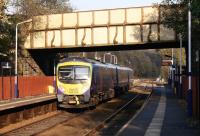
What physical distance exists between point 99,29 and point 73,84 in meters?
16.1

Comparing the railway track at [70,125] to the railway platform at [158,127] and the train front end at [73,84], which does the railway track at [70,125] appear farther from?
the railway platform at [158,127]

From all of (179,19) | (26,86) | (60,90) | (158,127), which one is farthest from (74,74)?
(26,86)

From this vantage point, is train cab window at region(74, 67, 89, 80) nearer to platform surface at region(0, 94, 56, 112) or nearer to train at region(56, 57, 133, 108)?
train at region(56, 57, 133, 108)

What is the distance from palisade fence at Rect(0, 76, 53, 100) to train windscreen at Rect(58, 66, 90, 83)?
10520mm

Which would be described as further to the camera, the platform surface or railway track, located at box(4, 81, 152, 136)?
the platform surface

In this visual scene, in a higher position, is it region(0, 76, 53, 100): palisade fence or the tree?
the tree

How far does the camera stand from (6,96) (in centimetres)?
4075

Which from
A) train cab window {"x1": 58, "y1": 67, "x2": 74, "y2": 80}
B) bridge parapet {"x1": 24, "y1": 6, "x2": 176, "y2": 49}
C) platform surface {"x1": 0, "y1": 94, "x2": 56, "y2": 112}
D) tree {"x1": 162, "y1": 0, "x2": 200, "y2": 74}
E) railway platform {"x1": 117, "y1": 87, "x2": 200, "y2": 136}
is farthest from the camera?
bridge parapet {"x1": 24, "y1": 6, "x2": 176, "y2": 49}

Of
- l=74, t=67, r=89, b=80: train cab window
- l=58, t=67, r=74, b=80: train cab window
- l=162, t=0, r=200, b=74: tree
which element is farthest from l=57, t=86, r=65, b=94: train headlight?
l=162, t=0, r=200, b=74: tree

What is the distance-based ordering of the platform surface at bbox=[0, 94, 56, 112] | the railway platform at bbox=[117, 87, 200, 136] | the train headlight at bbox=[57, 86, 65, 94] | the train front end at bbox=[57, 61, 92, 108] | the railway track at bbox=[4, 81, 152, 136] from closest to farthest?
the railway platform at bbox=[117, 87, 200, 136] < the railway track at bbox=[4, 81, 152, 136] < the platform surface at bbox=[0, 94, 56, 112] < the train front end at bbox=[57, 61, 92, 108] < the train headlight at bbox=[57, 86, 65, 94]

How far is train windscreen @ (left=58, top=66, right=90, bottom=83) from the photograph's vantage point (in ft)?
97.7

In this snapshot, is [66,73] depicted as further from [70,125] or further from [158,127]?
[158,127]

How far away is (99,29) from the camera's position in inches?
1767

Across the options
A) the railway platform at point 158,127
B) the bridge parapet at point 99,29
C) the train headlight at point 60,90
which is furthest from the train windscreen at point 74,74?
the bridge parapet at point 99,29
